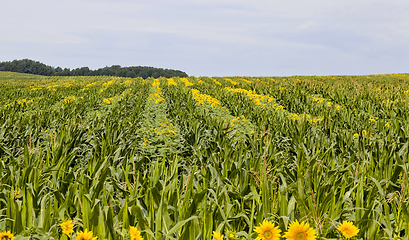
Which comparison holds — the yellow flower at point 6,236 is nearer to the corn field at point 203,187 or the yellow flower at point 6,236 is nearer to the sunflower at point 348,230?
the corn field at point 203,187

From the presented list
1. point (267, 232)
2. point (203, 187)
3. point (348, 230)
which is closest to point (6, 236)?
point (267, 232)

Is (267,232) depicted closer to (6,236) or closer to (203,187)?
(203,187)

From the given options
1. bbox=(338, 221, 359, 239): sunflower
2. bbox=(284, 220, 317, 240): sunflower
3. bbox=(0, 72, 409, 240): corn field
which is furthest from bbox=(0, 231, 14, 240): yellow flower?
bbox=(338, 221, 359, 239): sunflower

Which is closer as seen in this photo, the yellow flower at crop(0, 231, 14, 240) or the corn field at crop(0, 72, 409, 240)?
the yellow flower at crop(0, 231, 14, 240)

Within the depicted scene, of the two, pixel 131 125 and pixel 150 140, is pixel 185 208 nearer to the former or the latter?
pixel 150 140

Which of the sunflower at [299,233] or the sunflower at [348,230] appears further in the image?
the sunflower at [348,230]

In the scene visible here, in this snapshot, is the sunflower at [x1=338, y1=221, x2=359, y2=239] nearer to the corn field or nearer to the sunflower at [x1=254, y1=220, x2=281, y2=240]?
the corn field

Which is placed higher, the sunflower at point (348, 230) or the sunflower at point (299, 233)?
the sunflower at point (299, 233)

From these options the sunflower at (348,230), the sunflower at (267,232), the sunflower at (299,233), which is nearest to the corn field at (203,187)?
the sunflower at (348,230)

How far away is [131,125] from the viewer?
614 centimetres

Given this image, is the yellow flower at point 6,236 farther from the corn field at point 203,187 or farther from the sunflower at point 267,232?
the sunflower at point 267,232

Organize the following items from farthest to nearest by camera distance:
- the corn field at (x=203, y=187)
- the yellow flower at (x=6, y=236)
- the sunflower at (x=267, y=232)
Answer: the corn field at (x=203, y=187) → the sunflower at (x=267, y=232) → the yellow flower at (x=6, y=236)

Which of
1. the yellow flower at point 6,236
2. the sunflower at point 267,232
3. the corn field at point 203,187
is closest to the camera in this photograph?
the yellow flower at point 6,236

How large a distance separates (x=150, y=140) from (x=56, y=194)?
2.89 m
